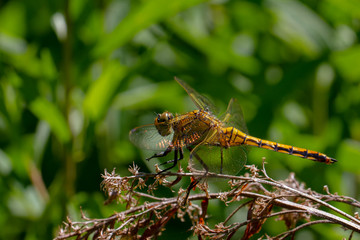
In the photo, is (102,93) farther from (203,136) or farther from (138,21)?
(203,136)

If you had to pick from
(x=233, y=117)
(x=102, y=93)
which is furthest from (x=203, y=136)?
(x=102, y=93)

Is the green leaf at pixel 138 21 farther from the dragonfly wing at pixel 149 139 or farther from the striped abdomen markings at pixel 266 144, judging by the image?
the striped abdomen markings at pixel 266 144

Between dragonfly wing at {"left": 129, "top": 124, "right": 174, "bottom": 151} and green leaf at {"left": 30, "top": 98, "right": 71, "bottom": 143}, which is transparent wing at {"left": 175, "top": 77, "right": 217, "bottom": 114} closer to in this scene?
A: dragonfly wing at {"left": 129, "top": 124, "right": 174, "bottom": 151}

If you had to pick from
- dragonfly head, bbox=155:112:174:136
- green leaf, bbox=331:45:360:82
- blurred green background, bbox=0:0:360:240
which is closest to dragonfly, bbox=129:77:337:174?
dragonfly head, bbox=155:112:174:136

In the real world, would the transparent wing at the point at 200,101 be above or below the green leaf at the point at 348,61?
below

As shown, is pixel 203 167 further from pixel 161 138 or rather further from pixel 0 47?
pixel 0 47

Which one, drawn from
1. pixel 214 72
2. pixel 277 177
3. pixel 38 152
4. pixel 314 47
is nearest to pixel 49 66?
pixel 38 152

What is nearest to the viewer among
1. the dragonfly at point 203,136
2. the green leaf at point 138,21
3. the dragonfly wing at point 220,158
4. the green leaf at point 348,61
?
the dragonfly wing at point 220,158

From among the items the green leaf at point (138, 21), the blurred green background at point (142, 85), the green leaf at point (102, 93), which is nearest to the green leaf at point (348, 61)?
the blurred green background at point (142, 85)
